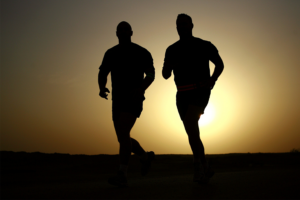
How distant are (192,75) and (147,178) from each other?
223 cm

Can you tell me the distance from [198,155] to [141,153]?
4.11 ft

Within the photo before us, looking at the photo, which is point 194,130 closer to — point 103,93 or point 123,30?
point 103,93

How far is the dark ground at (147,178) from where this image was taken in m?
3.22

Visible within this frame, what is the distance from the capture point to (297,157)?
12070mm

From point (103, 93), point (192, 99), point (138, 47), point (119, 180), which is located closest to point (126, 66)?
point (138, 47)

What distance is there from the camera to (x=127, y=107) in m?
4.32

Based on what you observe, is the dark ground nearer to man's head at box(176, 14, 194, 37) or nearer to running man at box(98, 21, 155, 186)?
running man at box(98, 21, 155, 186)

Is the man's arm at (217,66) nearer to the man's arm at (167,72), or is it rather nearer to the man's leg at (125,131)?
the man's arm at (167,72)

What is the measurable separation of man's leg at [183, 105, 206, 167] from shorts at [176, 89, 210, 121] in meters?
0.07

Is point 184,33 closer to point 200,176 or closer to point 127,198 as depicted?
point 200,176

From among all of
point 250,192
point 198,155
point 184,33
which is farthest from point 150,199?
point 184,33

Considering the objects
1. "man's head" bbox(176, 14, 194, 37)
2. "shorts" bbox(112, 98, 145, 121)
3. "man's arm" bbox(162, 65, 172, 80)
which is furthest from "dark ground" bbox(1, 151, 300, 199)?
"man's head" bbox(176, 14, 194, 37)

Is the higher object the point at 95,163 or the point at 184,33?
the point at 184,33

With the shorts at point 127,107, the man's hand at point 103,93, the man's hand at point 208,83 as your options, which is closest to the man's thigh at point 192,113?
the man's hand at point 208,83
